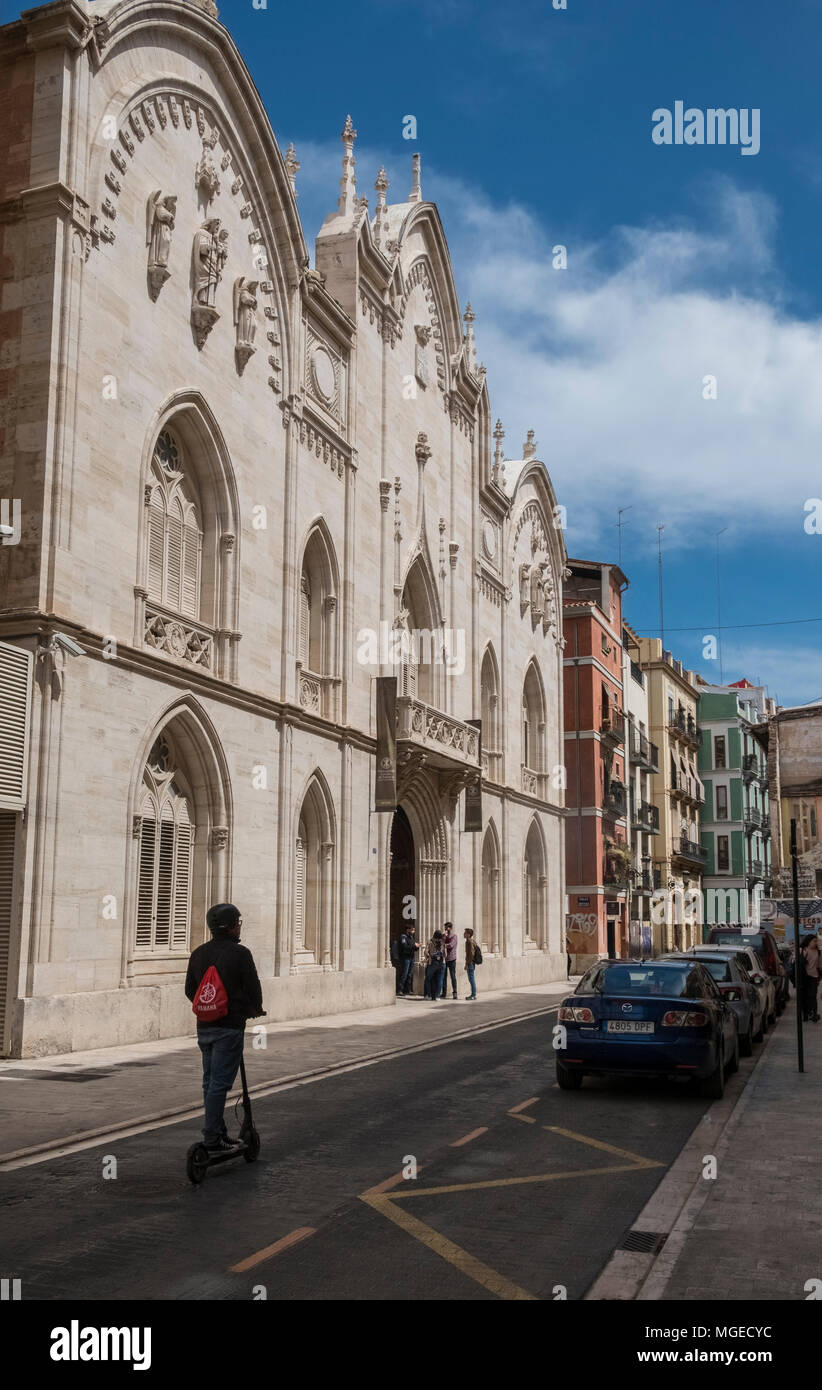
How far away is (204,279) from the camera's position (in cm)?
2188

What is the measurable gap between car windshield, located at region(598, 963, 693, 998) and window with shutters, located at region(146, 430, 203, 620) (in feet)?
31.9

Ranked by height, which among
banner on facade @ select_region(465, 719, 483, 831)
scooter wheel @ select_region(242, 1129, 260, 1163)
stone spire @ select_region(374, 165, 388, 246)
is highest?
stone spire @ select_region(374, 165, 388, 246)

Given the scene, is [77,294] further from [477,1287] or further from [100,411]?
[477,1287]

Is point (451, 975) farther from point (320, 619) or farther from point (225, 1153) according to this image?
point (225, 1153)

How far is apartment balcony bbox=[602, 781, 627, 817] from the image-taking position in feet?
175

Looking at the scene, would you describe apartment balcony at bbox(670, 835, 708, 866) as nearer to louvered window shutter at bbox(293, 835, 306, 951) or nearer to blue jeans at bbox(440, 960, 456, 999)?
blue jeans at bbox(440, 960, 456, 999)

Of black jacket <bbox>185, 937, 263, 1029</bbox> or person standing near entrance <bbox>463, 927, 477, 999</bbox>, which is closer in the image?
black jacket <bbox>185, 937, 263, 1029</bbox>

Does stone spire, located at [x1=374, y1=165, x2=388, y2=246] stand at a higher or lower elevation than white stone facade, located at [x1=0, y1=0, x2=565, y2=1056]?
higher

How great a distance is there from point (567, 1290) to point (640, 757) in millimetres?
56542

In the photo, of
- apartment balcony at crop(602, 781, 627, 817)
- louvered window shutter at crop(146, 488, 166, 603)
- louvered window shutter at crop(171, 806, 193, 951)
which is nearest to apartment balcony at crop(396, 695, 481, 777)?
louvered window shutter at crop(171, 806, 193, 951)

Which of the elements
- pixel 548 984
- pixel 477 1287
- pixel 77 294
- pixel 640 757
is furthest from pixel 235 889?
pixel 640 757

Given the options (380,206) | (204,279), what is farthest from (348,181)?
(204,279)

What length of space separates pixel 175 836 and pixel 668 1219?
14.1 m

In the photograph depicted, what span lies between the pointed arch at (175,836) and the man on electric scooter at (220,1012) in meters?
9.50
